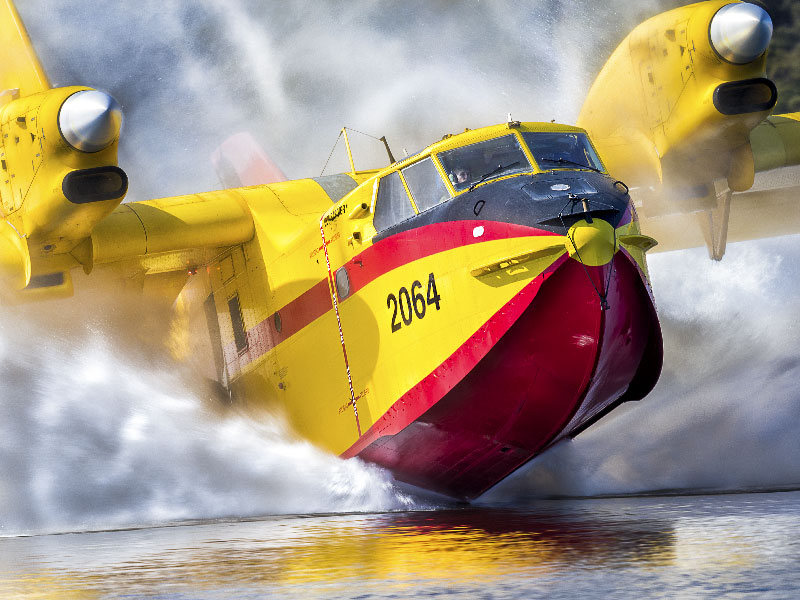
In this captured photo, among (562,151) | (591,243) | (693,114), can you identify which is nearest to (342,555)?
(591,243)

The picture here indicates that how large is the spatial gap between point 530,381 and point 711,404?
13.0ft

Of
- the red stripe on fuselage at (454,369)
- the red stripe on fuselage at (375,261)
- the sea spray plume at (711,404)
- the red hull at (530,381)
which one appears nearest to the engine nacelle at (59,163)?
the red stripe on fuselage at (375,261)

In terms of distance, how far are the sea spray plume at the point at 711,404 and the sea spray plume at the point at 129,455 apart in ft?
6.26

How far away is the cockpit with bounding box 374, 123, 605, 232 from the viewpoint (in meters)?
9.43

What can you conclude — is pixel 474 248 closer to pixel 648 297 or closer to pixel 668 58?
pixel 648 297

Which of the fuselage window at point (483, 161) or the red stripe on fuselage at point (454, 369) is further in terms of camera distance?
the fuselage window at point (483, 161)

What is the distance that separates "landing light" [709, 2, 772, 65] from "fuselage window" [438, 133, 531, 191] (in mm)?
2697

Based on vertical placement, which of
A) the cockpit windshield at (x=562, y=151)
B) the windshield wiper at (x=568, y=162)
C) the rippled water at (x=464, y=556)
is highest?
the cockpit windshield at (x=562, y=151)

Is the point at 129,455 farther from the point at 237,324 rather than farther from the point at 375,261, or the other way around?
the point at 375,261

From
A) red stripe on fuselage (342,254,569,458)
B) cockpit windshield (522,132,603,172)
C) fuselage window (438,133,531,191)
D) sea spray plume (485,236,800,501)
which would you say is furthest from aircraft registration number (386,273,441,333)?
sea spray plume (485,236,800,501)

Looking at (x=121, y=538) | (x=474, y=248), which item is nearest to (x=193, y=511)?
(x=121, y=538)

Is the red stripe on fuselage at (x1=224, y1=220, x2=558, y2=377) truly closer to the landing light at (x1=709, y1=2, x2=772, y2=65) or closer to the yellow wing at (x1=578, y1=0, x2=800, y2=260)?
the yellow wing at (x1=578, y1=0, x2=800, y2=260)

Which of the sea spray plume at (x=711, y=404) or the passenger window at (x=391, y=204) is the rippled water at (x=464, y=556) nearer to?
the sea spray plume at (x=711, y=404)

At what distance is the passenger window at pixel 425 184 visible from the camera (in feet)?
31.3
